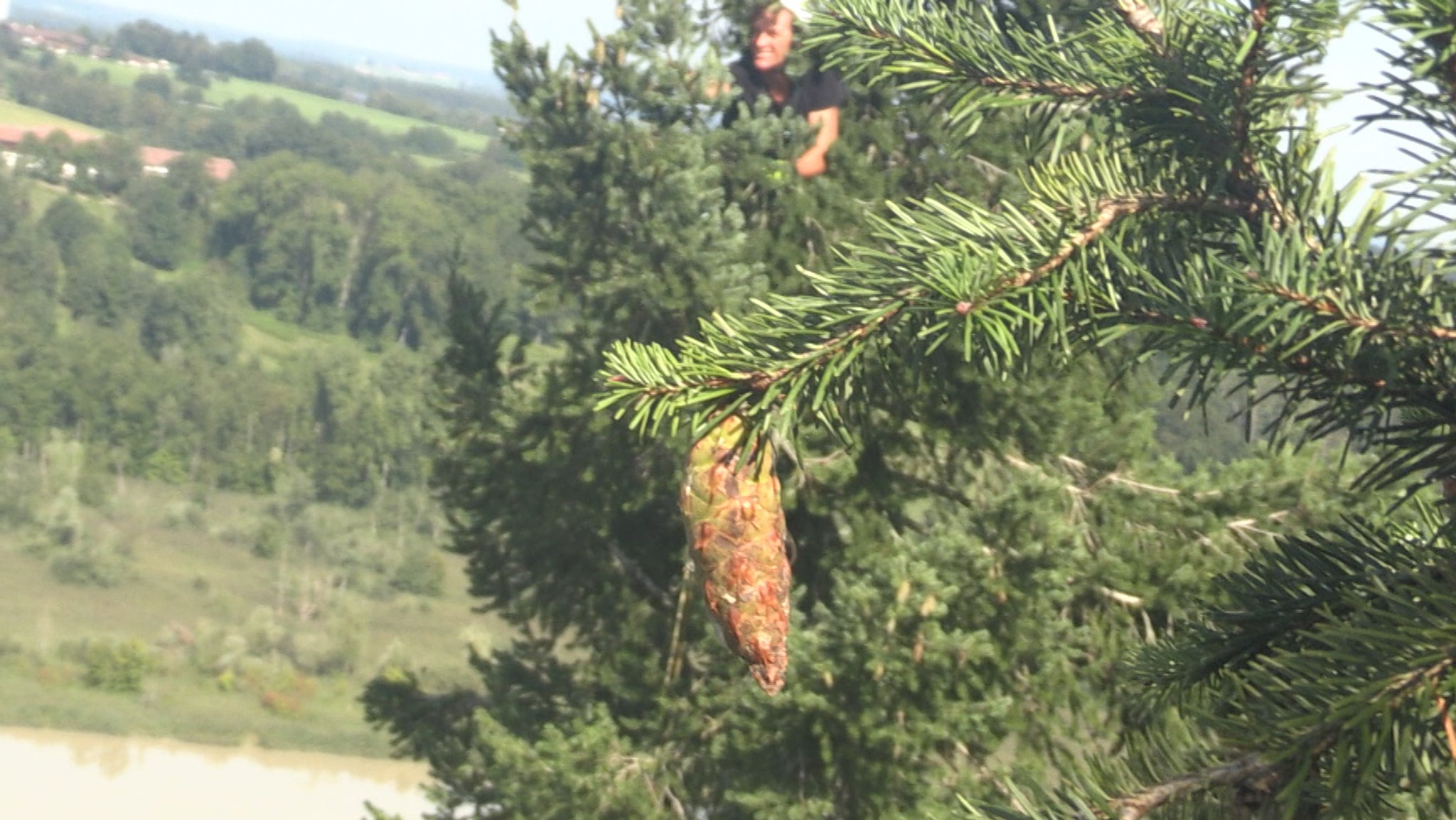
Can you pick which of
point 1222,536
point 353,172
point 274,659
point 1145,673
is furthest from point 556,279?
point 353,172

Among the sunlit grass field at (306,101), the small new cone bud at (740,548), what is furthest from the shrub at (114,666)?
the sunlit grass field at (306,101)

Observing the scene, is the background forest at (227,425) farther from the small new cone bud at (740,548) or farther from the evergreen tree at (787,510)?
the small new cone bud at (740,548)

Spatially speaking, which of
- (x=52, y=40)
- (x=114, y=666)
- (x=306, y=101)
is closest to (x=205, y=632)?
(x=114, y=666)

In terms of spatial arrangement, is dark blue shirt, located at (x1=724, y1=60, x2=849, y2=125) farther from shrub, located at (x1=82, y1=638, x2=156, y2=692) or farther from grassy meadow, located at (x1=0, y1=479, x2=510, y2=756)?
shrub, located at (x1=82, y1=638, x2=156, y2=692)

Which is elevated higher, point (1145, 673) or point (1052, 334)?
point (1052, 334)

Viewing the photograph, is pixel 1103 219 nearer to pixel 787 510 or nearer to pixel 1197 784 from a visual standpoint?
pixel 1197 784

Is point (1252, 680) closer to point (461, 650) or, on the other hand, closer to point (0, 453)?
point (461, 650)
